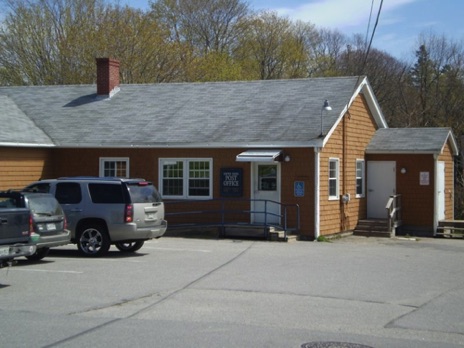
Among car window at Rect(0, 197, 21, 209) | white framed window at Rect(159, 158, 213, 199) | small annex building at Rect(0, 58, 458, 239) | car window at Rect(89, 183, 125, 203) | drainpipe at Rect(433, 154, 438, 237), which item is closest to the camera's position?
car window at Rect(0, 197, 21, 209)

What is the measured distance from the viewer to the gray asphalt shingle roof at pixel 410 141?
25172mm

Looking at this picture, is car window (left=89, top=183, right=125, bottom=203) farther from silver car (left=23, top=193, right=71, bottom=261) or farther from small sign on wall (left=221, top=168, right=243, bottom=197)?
small sign on wall (left=221, top=168, right=243, bottom=197)

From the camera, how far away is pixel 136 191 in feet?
56.7

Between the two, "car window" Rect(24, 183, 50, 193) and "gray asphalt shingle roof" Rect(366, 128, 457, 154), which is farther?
"gray asphalt shingle roof" Rect(366, 128, 457, 154)

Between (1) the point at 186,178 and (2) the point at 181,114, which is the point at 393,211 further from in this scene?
(2) the point at 181,114

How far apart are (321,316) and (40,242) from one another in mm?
6859

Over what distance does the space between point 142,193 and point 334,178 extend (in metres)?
8.64

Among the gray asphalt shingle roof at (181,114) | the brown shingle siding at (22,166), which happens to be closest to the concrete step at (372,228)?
the gray asphalt shingle roof at (181,114)

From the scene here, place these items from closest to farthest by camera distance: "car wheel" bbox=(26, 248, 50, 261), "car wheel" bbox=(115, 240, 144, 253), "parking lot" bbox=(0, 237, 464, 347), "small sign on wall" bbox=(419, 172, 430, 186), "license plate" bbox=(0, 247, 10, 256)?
"parking lot" bbox=(0, 237, 464, 347), "license plate" bbox=(0, 247, 10, 256), "car wheel" bbox=(26, 248, 50, 261), "car wheel" bbox=(115, 240, 144, 253), "small sign on wall" bbox=(419, 172, 430, 186)

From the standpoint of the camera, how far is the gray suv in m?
17.0

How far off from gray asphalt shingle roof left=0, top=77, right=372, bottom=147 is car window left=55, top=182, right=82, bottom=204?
558 cm

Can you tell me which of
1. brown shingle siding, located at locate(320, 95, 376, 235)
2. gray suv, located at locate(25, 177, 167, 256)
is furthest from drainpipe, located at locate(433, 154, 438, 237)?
gray suv, located at locate(25, 177, 167, 256)

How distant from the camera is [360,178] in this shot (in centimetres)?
2622

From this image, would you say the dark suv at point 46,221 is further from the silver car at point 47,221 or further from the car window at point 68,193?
the car window at point 68,193
